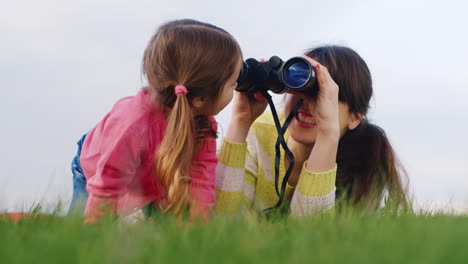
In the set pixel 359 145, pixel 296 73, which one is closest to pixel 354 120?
pixel 359 145

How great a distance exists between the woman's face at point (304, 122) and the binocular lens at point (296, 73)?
0.30 metres

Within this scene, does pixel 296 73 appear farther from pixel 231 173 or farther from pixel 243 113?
pixel 231 173

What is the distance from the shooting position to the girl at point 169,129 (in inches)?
83.6

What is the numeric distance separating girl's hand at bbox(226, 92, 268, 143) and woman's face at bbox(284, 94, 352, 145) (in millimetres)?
192

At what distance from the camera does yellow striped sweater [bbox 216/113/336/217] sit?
244cm

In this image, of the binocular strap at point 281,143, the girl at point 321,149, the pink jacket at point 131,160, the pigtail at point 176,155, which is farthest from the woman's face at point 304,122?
the pigtail at point 176,155

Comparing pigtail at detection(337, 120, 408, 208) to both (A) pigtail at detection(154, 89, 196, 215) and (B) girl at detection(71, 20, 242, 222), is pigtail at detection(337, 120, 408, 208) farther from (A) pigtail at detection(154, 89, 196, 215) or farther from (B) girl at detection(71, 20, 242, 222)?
(A) pigtail at detection(154, 89, 196, 215)

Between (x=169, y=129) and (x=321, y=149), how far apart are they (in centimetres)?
79

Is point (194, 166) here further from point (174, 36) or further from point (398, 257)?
point (398, 257)

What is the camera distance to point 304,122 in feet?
9.02

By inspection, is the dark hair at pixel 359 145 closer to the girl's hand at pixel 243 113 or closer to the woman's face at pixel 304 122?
the woman's face at pixel 304 122

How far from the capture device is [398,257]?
925 millimetres

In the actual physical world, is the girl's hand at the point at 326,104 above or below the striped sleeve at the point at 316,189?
above

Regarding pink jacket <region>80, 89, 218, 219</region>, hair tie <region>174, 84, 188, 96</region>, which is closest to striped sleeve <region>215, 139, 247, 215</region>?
pink jacket <region>80, 89, 218, 219</region>
